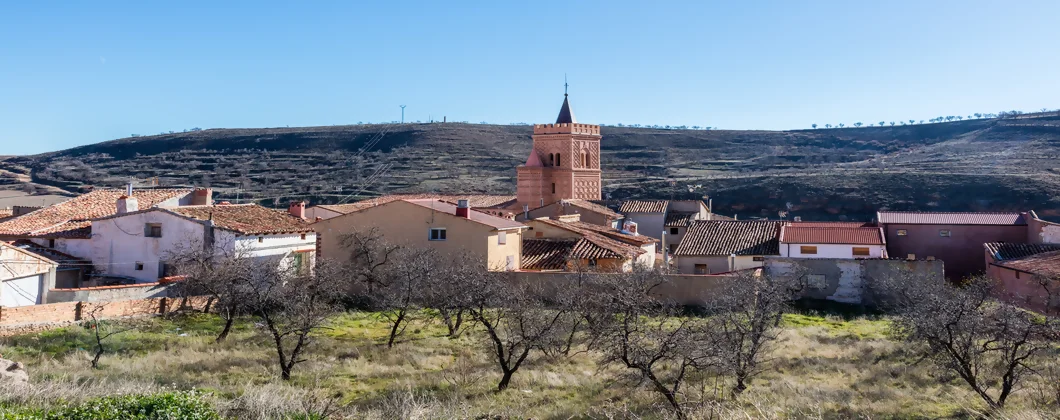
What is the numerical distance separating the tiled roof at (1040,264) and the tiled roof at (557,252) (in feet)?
44.8

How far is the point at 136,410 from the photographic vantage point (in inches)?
347

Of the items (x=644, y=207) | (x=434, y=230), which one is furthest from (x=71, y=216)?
(x=644, y=207)

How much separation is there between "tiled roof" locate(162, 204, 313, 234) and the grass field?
223 inches

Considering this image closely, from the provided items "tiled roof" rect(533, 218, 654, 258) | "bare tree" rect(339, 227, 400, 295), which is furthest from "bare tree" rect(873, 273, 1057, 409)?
"bare tree" rect(339, 227, 400, 295)

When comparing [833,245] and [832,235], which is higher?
[832,235]

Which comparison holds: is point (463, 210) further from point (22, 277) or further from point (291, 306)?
point (22, 277)

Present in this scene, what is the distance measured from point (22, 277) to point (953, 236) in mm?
36460

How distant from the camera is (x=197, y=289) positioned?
23.9m

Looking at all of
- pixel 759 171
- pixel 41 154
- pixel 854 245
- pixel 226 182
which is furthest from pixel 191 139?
pixel 854 245

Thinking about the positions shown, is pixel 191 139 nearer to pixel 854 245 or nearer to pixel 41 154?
pixel 41 154

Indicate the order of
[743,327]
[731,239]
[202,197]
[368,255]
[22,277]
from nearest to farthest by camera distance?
[743,327]
[22,277]
[368,255]
[202,197]
[731,239]

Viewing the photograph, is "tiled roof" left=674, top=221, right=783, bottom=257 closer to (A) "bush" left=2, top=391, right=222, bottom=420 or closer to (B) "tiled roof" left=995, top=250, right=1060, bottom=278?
(B) "tiled roof" left=995, top=250, right=1060, bottom=278

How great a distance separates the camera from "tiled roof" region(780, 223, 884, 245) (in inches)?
1264

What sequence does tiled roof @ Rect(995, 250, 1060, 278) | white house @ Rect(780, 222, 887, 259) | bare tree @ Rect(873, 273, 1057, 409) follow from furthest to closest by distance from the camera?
1. white house @ Rect(780, 222, 887, 259)
2. tiled roof @ Rect(995, 250, 1060, 278)
3. bare tree @ Rect(873, 273, 1057, 409)
